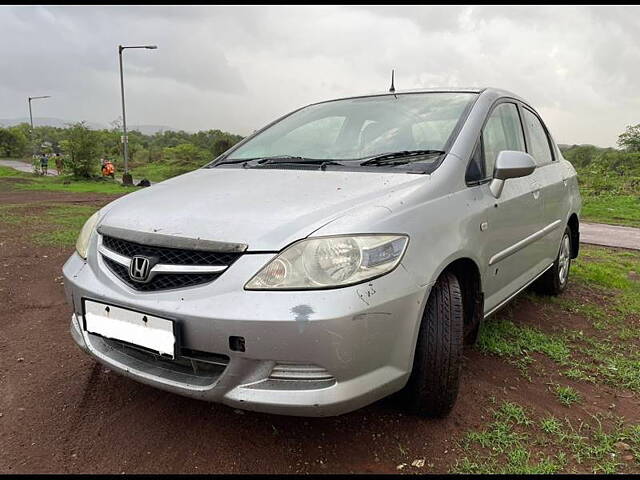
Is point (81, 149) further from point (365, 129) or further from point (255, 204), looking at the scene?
point (255, 204)

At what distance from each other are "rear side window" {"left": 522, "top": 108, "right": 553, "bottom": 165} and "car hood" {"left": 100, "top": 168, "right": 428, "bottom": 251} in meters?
1.71

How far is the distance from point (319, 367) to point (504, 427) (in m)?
1.00

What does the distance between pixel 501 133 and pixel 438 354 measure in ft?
5.25

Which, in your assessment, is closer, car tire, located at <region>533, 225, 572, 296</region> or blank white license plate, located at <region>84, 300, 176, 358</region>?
blank white license plate, located at <region>84, 300, 176, 358</region>

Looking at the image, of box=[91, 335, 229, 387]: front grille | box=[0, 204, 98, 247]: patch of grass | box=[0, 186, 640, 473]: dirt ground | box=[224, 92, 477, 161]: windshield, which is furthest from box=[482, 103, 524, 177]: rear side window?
box=[0, 204, 98, 247]: patch of grass

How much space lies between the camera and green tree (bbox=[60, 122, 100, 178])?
19.6 meters

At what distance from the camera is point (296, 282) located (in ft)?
5.48

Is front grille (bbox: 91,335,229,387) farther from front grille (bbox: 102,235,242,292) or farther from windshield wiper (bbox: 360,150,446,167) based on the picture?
windshield wiper (bbox: 360,150,446,167)

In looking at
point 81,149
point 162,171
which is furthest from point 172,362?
point 162,171

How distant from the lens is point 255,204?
1993 millimetres

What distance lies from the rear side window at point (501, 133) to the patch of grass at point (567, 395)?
114 centimetres

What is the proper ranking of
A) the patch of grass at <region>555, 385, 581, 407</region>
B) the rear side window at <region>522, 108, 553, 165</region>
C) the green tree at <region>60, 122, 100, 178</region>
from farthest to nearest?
1. the green tree at <region>60, 122, 100, 178</region>
2. the rear side window at <region>522, 108, 553, 165</region>
3. the patch of grass at <region>555, 385, 581, 407</region>

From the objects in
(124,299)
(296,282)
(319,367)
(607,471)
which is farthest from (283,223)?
(607,471)

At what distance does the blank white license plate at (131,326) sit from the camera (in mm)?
1763
